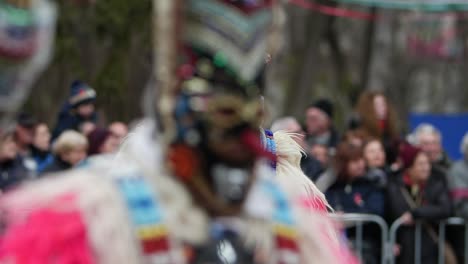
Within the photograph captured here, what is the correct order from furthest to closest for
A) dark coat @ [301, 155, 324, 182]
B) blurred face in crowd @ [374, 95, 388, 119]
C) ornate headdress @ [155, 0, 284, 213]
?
blurred face in crowd @ [374, 95, 388, 119] → dark coat @ [301, 155, 324, 182] → ornate headdress @ [155, 0, 284, 213]

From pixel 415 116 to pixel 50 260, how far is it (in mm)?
10709

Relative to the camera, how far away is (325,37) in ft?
72.3

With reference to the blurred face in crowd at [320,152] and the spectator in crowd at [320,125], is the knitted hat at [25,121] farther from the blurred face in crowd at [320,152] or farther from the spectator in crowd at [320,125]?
the spectator in crowd at [320,125]

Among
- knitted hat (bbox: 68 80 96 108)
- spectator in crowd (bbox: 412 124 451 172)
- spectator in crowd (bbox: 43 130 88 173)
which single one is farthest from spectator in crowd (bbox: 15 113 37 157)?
spectator in crowd (bbox: 412 124 451 172)

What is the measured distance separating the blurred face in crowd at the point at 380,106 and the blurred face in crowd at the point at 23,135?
2992mm

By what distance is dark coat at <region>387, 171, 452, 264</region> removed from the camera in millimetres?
9078

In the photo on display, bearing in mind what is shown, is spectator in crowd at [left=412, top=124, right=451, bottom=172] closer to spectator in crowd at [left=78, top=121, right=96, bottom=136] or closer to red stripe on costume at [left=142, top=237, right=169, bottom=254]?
spectator in crowd at [left=78, top=121, right=96, bottom=136]

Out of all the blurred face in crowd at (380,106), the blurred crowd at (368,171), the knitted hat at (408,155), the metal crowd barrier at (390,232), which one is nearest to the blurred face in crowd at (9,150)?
the blurred crowd at (368,171)

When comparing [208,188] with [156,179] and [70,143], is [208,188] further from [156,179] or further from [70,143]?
[70,143]

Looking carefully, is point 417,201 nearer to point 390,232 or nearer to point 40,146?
point 390,232

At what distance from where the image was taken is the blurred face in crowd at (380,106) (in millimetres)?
9922

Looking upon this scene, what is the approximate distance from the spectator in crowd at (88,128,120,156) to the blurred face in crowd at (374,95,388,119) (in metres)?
2.68

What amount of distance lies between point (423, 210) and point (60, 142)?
115 inches

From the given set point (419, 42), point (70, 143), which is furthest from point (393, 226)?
point (419, 42)
